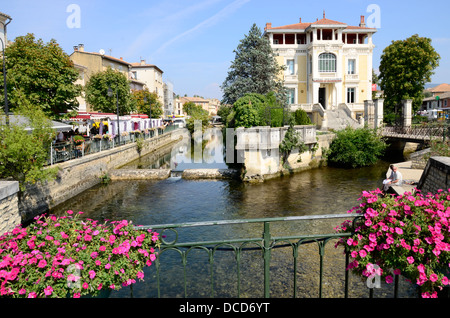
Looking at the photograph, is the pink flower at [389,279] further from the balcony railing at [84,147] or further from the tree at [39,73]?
the tree at [39,73]

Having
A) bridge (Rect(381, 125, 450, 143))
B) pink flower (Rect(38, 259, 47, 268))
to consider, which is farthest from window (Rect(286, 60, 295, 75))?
pink flower (Rect(38, 259, 47, 268))


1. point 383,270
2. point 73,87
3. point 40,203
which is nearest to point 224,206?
point 40,203

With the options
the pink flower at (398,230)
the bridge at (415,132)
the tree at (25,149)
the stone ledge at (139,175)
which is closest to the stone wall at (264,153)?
the stone ledge at (139,175)

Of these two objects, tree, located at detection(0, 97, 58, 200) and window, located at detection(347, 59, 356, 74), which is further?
window, located at detection(347, 59, 356, 74)

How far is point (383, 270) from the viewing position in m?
3.47

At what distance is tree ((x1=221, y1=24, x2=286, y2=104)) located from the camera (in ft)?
115

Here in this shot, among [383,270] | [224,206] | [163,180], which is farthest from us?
[163,180]

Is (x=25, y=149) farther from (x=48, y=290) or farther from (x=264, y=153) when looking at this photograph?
(x=264, y=153)

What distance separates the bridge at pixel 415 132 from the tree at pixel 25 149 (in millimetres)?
22917

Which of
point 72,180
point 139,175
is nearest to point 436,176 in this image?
point 72,180

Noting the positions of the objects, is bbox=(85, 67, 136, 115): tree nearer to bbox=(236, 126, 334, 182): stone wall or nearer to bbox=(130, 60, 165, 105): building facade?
bbox=(236, 126, 334, 182): stone wall

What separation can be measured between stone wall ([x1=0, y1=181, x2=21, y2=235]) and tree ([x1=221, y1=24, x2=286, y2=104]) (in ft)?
101
